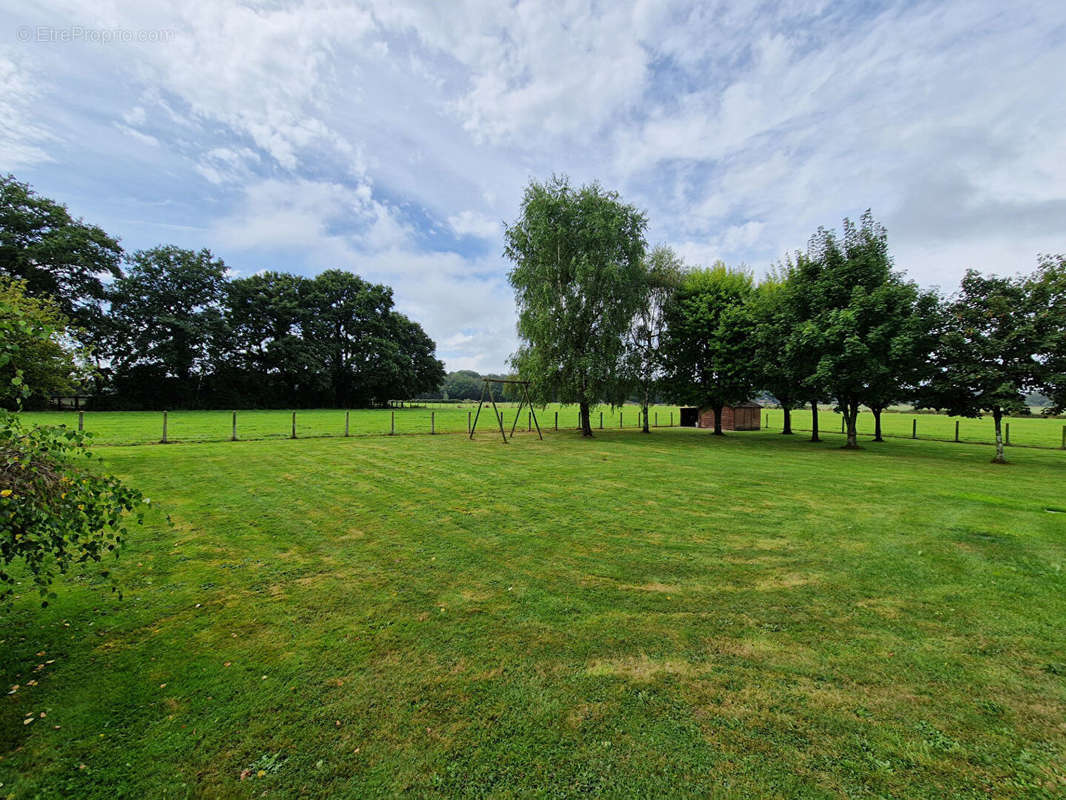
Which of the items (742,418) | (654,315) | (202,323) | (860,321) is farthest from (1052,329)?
(202,323)

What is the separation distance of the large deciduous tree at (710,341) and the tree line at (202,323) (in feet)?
116

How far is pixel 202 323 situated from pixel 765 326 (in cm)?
4940

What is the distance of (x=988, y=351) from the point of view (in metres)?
15.0

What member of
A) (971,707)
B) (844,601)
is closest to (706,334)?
(844,601)

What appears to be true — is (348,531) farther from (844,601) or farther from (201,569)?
(844,601)

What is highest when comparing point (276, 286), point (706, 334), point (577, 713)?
point (276, 286)

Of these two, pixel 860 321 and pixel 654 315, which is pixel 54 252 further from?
pixel 860 321

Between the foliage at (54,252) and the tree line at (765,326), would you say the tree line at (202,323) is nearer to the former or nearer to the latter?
the foliage at (54,252)

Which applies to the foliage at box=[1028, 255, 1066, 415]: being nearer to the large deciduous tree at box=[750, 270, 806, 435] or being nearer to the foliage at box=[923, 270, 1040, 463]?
the foliage at box=[923, 270, 1040, 463]

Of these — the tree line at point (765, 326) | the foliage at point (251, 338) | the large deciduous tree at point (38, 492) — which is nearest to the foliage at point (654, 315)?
the tree line at point (765, 326)

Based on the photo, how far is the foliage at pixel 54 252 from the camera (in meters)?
32.6

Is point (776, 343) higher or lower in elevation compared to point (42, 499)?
higher

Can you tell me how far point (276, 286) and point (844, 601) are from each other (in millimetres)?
55151

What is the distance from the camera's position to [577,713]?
2775 millimetres
